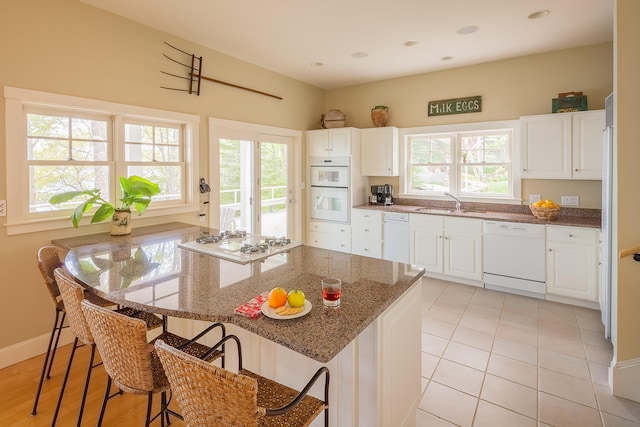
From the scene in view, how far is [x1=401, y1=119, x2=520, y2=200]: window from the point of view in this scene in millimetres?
4523

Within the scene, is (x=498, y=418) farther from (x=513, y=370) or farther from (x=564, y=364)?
(x=564, y=364)

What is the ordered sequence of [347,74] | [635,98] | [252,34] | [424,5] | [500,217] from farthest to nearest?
1. [347,74]
2. [500,217]
3. [252,34]
4. [424,5]
5. [635,98]

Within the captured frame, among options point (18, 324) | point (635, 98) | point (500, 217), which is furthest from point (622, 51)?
point (18, 324)

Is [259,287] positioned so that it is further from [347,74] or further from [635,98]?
[347,74]

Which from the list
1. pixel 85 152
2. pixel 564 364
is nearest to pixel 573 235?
pixel 564 364

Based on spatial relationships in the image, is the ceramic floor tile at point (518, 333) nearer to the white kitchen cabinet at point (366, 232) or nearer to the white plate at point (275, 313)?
A: the white kitchen cabinet at point (366, 232)

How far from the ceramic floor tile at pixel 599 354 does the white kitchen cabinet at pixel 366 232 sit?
102 inches

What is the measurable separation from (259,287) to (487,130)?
413 centimetres

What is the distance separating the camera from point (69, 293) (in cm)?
163

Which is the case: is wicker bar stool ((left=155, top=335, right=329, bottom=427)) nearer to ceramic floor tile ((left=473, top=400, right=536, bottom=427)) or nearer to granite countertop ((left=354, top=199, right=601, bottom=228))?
ceramic floor tile ((left=473, top=400, right=536, bottom=427))

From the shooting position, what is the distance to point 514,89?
4305 millimetres

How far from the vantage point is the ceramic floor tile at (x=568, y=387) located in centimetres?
217

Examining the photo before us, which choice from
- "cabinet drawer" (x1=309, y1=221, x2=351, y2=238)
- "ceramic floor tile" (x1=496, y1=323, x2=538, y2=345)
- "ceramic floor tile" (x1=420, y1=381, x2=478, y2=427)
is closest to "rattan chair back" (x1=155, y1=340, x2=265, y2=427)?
"ceramic floor tile" (x1=420, y1=381, x2=478, y2=427)

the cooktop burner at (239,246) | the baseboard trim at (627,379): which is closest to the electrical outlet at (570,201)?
the baseboard trim at (627,379)
